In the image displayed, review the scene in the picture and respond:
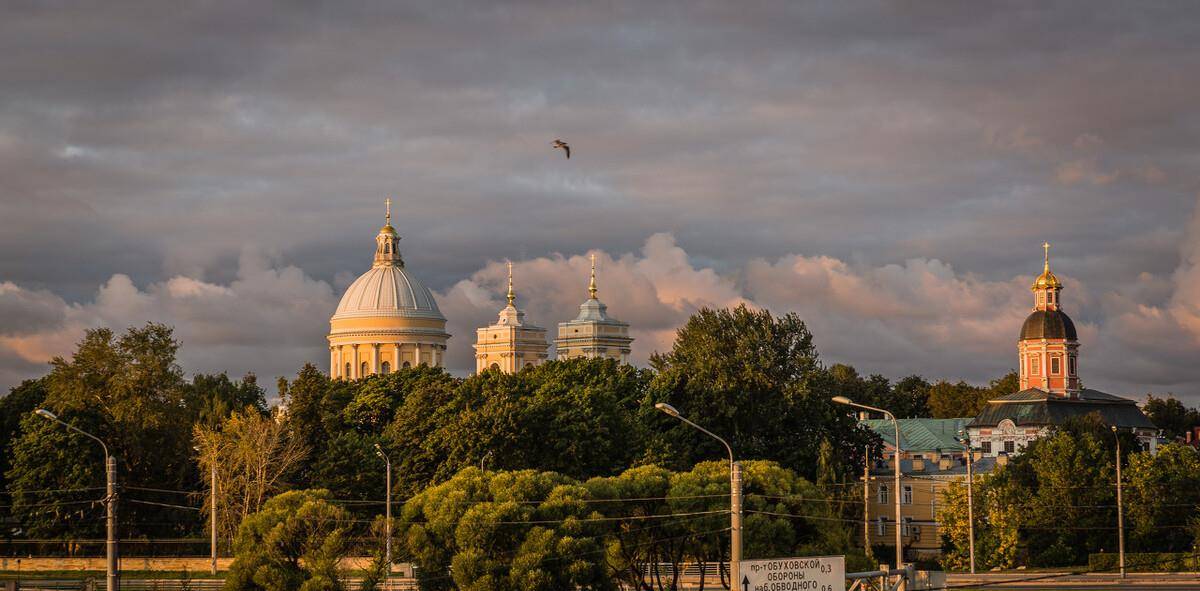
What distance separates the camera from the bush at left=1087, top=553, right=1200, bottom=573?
79.9m

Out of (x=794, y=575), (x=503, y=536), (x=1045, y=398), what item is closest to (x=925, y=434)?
(x=1045, y=398)

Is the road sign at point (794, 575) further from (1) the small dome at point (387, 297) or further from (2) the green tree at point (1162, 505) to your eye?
(1) the small dome at point (387, 297)

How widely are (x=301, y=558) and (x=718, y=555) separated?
17.5 meters

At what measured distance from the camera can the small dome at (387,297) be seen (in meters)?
166

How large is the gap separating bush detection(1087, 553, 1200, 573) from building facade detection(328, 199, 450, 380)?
303 ft

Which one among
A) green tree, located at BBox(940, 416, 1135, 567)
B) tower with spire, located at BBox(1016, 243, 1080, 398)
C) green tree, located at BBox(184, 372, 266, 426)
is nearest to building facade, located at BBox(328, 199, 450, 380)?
green tree, located at BBox(184, 372, 266, 426)

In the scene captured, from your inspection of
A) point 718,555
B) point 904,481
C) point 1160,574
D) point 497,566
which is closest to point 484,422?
point 718,555

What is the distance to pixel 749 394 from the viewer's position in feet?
306

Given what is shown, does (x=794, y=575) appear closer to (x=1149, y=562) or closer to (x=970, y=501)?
(x=970, y=501)

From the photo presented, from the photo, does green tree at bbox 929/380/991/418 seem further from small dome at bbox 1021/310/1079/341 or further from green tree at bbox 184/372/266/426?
green tree at bbox 184/372/266/426

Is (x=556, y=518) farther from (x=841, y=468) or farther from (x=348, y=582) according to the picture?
(x=841, y=468)

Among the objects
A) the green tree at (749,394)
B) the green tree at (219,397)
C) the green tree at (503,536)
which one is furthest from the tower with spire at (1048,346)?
the green tree at (503,536)

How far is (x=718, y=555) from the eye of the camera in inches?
2594

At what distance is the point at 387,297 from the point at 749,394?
80648 millimetres
